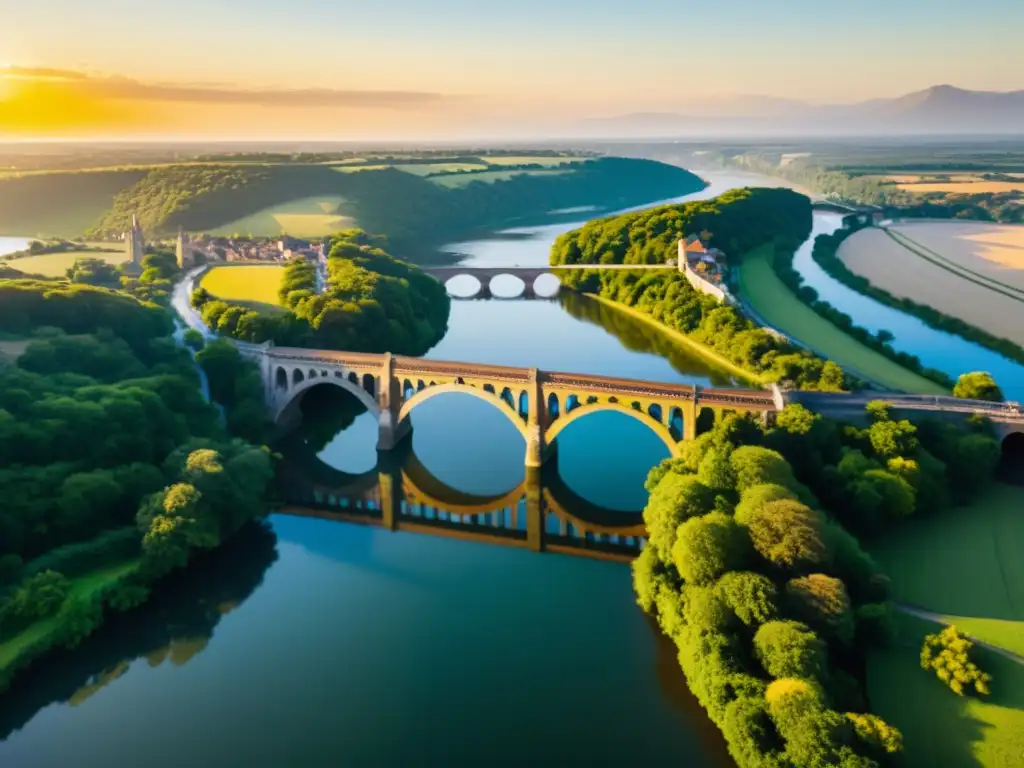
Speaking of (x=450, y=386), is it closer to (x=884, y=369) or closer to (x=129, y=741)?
(x=129, y=741)

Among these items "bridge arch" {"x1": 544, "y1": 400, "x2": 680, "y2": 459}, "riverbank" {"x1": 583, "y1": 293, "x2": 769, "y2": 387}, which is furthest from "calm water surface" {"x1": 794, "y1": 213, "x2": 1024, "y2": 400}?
"bridge arch" {"x1": 544, "y1": 400, "x2": 680, "y2": 459}

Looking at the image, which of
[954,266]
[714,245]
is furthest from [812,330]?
[954,266]

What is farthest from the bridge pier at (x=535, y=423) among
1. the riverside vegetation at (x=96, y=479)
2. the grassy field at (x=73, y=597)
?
the grassy field at (x=73, y=597)

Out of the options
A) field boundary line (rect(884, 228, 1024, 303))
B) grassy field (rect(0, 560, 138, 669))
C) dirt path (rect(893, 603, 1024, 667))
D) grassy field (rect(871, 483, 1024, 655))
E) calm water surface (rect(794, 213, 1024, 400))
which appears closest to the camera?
dirt path (rect(893, 603, 1024, 667))

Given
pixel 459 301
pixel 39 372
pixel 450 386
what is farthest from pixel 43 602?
pixel 459 301

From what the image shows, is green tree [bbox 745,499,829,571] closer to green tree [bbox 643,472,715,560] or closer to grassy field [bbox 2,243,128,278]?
green tree [bbox 643,472,715,560]

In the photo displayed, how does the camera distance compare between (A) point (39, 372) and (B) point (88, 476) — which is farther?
(A) point (39, 372)
